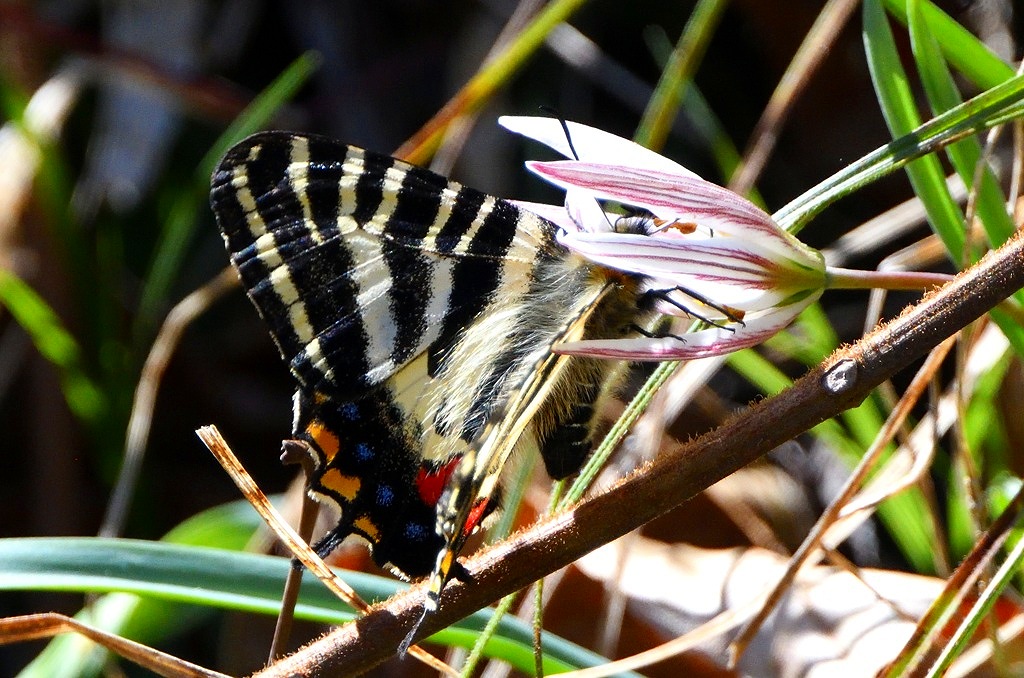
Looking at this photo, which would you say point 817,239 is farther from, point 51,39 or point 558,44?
point 51,39

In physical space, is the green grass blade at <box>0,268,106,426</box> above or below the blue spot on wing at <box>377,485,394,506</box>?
below

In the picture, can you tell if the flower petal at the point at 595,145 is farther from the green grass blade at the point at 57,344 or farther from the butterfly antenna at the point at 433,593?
the green grass blade at the point at 57,344

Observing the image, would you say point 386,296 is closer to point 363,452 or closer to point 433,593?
point 363,452

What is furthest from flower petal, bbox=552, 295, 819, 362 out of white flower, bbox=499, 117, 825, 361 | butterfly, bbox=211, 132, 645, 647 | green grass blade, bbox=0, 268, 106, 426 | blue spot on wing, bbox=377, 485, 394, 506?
green grass blade, bbox=0, 268, 106, 426

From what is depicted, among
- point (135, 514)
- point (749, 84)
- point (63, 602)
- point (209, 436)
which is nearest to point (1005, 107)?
point (209, 436)

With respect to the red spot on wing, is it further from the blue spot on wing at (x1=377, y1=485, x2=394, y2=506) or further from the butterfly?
the blue spot on wing at (x1=377, y1=485, x2=394, y2=506)

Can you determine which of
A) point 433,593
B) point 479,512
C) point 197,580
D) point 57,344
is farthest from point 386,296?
point 57,344

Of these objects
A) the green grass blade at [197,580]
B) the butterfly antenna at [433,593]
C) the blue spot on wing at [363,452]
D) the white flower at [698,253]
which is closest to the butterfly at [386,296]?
the blue spot on wing at [363,452]

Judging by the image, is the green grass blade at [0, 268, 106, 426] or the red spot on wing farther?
the green grass blade at [0, 268, 106, 426]
